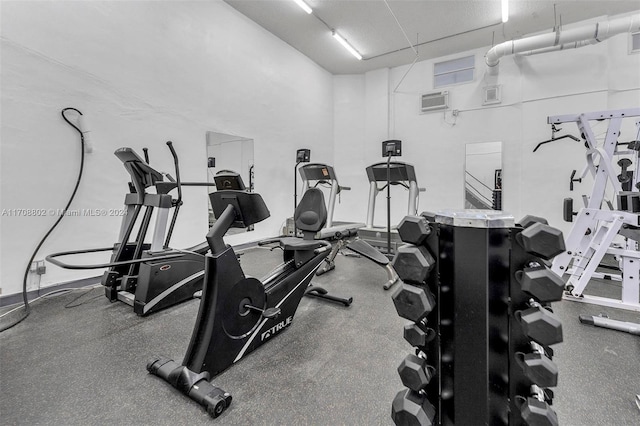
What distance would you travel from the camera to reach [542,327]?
24.2 inches

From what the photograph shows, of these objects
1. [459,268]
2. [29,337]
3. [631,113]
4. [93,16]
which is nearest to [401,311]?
[459,268]

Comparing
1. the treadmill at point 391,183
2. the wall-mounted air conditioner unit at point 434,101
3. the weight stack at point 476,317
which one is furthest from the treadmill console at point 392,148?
the weight stack at point 476,317

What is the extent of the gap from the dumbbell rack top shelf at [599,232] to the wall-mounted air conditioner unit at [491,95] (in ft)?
11.0

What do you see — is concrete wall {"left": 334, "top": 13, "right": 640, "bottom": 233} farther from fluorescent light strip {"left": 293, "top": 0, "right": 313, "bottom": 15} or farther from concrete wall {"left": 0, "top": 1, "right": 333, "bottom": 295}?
fluorescent light strip {"left": 293, "top": 0, "right": 313, "bottom": 15}

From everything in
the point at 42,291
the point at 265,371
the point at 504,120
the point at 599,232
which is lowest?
the point at 265,371

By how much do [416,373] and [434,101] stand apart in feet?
22.6

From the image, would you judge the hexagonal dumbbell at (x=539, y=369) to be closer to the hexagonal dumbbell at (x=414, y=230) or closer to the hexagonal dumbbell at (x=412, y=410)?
the hexagonal dumbbell at (x=412, y=410)

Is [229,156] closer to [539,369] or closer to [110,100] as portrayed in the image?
[110,100]

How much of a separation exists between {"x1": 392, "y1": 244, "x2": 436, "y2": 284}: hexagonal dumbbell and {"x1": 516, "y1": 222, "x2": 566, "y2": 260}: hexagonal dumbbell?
0.21 meters

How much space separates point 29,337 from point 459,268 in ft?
9.89

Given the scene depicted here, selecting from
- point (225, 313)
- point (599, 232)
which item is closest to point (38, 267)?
point (225, 313)

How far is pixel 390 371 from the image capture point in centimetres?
174

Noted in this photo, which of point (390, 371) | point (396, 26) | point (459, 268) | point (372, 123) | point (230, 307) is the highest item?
point (396, 26)

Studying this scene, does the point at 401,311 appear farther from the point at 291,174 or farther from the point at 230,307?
the point at 291,174
